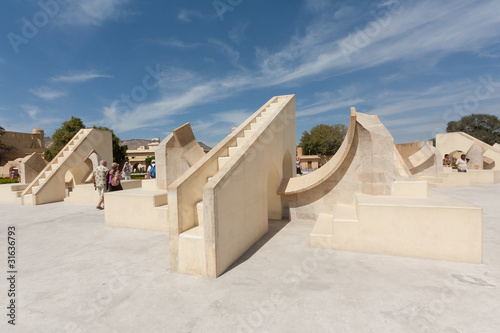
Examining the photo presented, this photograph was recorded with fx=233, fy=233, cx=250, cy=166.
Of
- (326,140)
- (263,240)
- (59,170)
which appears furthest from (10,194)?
(326,140)

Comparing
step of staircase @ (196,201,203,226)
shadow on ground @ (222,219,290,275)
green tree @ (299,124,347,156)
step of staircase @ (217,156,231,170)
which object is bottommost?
shadow on ground @ (222,219,290,275)

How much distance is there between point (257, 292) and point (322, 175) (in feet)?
14.7

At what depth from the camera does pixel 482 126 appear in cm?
4700

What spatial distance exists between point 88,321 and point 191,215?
212cm

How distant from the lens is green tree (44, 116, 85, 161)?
98.4ft

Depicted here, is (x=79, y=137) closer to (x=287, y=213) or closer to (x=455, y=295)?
(x=287, y=213)

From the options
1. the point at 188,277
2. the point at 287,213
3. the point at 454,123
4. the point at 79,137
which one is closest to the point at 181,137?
the point at 287,213

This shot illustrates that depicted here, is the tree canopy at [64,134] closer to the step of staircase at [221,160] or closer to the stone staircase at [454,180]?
the step of staircase at [221,160]

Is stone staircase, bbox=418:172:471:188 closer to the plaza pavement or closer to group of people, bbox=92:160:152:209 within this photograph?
the plaza pavement

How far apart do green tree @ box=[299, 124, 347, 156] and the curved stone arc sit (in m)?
41.1

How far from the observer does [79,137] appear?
13.6m

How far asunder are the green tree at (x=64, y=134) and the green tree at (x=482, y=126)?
2685 inches

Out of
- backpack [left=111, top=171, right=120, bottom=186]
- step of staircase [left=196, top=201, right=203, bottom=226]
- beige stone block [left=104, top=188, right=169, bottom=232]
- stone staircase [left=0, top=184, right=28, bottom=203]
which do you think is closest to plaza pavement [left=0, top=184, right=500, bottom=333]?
step of staircase [left=196, top=201, right=203, bottom=226]

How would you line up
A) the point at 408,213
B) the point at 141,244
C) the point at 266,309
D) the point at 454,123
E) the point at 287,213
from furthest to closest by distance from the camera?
1. the point at 454,123
2. the point at 287,213
3. the point at 141,244
4. the point at 408,213
5. the point at 266,309
